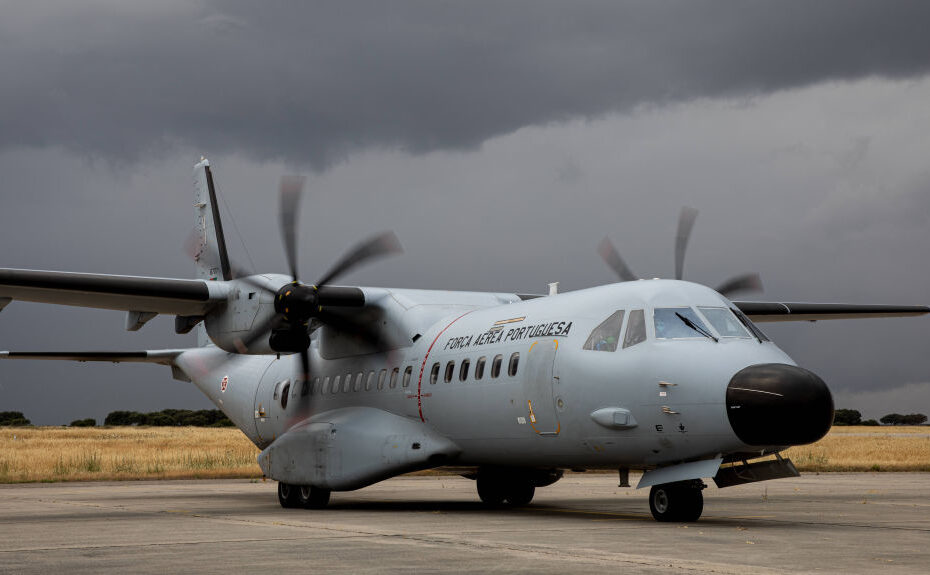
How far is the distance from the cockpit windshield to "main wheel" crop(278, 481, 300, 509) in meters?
7.97

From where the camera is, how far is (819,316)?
76.0 ft

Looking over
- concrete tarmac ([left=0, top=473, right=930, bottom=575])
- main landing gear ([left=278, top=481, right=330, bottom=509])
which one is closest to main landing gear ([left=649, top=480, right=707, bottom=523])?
concrete tarmac ([left=0, top=473, right=930, bottom=575])

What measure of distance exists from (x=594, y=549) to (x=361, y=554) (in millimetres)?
2193

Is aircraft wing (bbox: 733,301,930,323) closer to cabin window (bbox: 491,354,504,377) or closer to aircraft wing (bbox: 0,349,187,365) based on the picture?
cabin window (bbox: 491,354,504,377)

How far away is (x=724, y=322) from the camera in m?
13.2

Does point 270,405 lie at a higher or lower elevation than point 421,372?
lower

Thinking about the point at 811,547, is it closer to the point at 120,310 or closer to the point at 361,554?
the point at 361,554

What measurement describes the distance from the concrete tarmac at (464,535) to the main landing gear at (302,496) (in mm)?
272

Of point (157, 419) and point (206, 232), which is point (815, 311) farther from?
point (157, 419)

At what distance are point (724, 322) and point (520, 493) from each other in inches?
234

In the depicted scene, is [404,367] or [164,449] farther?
[164,449]

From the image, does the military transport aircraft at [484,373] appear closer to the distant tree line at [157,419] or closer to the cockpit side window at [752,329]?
the cockpit side window at [752,329]

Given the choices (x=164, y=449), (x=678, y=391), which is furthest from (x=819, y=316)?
(x=164, y=449)

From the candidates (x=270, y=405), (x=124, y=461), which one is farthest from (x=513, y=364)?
(x=124, y=461)
